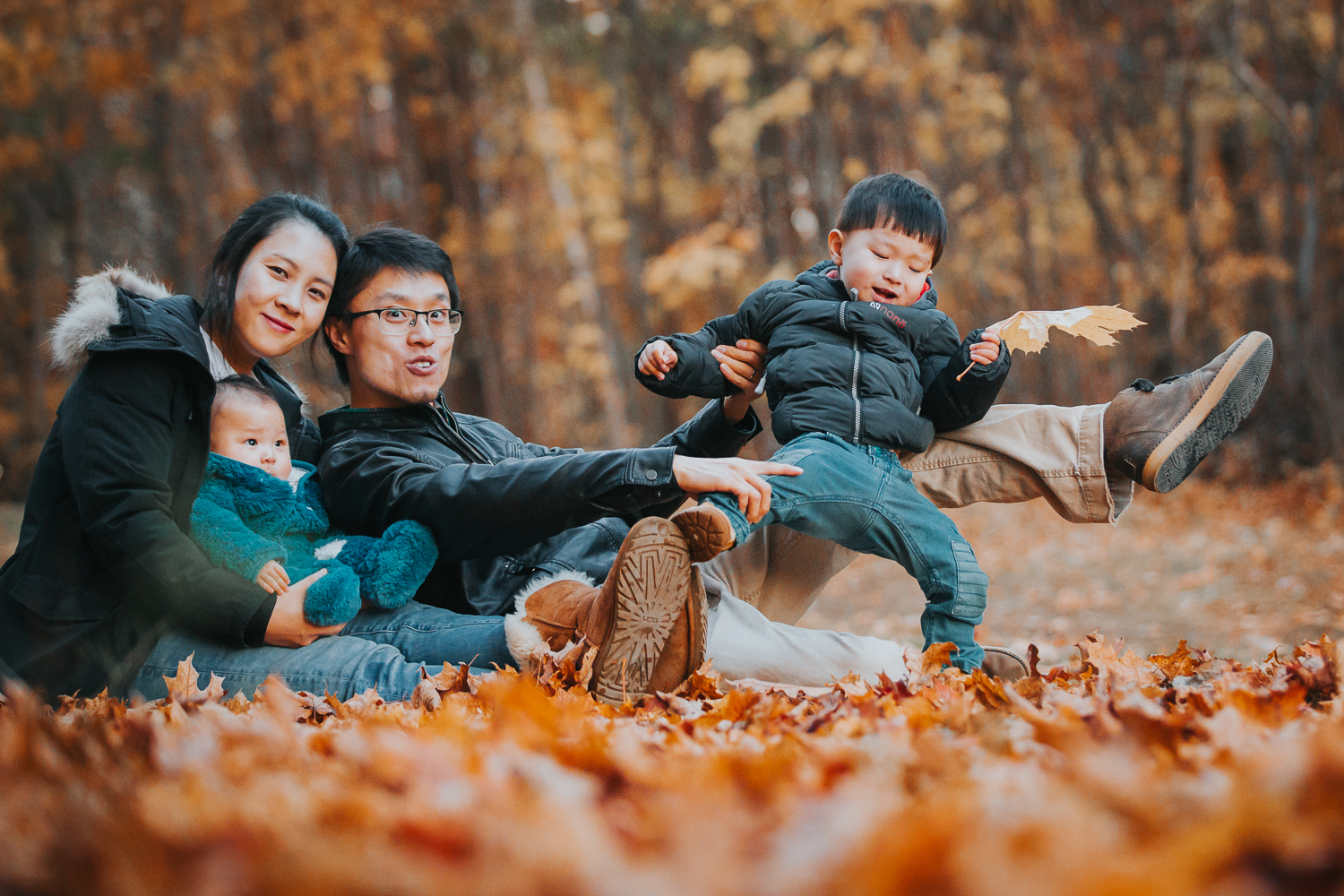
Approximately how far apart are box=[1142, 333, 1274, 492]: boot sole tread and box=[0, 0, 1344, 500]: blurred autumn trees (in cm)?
780

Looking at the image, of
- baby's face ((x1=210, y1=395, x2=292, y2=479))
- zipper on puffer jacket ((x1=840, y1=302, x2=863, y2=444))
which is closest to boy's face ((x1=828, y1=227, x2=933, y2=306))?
zipper on puffer jacket ((x1=840, y1=302, x2=863, y2=444))

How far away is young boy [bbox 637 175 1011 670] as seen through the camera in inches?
108

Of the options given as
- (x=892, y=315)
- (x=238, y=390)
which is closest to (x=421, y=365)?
(x=238, y=390)

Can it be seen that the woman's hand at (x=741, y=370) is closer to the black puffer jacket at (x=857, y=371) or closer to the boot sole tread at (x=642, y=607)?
the black puffer jacket at (x=857, y=371)

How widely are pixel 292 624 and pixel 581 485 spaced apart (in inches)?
34.3

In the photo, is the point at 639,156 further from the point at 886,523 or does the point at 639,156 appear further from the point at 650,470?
the point at 650,470

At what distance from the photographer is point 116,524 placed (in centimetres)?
243

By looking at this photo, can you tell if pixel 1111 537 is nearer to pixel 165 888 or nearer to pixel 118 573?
pixel 118 573

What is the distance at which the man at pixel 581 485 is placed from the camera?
254cm

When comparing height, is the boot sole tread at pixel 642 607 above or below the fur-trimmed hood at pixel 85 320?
below

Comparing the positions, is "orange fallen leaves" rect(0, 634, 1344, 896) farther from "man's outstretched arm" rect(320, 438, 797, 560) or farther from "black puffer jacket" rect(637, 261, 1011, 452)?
"black puffer jacket" rect(637, 261, 1011, 452)

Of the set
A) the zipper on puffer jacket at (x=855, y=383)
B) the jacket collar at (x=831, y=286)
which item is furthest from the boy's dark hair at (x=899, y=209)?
the zipper on puffer jacket at (x=855, y=383)

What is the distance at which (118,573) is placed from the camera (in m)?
2.50

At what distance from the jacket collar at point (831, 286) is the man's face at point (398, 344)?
1.23 meters
